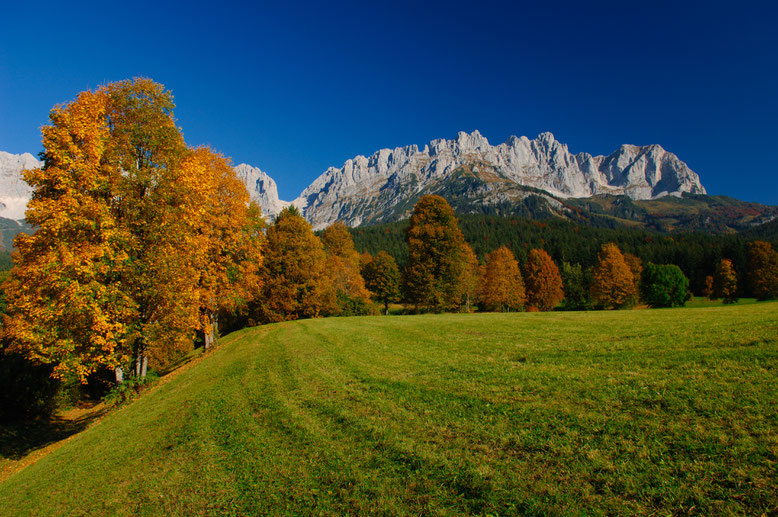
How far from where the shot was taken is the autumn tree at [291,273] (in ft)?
108

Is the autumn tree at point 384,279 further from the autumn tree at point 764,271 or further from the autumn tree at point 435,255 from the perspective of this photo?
the autumn tree at point 764,271

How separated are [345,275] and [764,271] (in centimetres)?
8865

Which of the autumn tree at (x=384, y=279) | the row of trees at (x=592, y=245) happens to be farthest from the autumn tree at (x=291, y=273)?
the autumn tree at (x=384, y=279)

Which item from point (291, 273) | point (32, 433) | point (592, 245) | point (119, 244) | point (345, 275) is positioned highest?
point (592, 245)

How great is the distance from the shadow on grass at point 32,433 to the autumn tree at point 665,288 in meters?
77.0

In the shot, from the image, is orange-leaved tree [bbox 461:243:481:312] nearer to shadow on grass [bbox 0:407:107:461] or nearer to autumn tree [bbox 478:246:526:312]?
autumn tree [bbox 478:246:526:312]

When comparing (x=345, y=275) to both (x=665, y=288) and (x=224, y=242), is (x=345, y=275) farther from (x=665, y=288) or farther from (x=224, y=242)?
(x=665, y=288)

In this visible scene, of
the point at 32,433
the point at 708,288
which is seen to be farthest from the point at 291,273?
the point at 708,288

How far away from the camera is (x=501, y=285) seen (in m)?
51.3

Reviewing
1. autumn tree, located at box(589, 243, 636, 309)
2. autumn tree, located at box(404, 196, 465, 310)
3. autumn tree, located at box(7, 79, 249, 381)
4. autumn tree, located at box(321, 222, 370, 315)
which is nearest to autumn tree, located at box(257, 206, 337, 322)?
autumn tree, located at box(321, 222, 370, 315)

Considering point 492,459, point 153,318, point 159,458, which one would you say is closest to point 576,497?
point 492,459

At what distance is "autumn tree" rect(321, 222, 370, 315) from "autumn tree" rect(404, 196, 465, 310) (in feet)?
32.8

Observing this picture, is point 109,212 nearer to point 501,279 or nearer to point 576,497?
point 576,497

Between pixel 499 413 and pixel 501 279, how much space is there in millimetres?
46262
